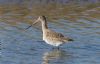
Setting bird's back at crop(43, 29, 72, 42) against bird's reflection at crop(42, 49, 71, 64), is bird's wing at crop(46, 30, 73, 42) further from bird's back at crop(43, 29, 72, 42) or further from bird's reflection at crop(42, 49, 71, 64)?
bird's reflection at crop(42, 49, 71, 64)

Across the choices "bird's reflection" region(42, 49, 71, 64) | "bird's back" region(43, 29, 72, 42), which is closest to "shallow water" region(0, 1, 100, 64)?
"bird's reflection" region(42, 49, 71, 64)

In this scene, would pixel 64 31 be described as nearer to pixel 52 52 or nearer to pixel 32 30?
pixel 32 30

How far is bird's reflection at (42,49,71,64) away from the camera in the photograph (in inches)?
572

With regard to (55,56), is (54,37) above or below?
above

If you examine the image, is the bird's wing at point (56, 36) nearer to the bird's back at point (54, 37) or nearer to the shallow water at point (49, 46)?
the bird's back at point (54, 37)

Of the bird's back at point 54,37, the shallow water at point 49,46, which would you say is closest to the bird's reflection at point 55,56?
the shallow water at point 49,46

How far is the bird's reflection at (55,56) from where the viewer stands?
1453 cm

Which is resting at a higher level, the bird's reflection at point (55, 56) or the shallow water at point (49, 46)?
the shallow water at point (49, 46)

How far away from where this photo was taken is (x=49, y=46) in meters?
16.8

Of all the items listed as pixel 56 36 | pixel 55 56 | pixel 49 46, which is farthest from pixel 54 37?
pixel 55 56

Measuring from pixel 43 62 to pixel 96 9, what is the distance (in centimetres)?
895

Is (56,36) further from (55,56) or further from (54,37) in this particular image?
(55,56)

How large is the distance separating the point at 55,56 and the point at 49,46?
151 centimetres

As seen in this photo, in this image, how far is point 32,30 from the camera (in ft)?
61.5
